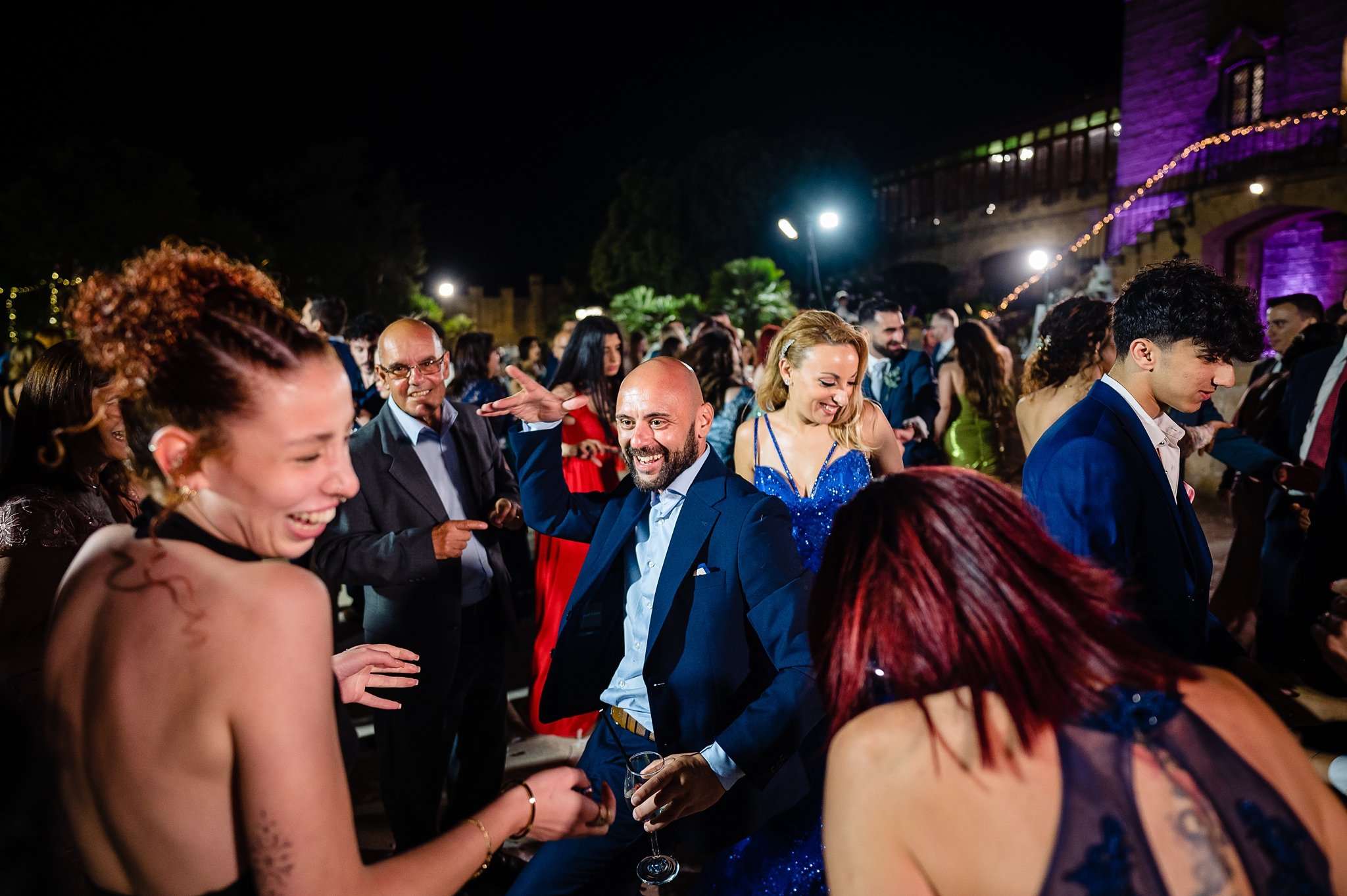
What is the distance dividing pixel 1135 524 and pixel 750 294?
21266mm

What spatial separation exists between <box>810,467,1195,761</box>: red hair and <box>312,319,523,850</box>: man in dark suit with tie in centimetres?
197

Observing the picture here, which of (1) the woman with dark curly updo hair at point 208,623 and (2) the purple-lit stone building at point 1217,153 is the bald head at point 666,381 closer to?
(1) the woman with dark curly updo hair at point 208,623

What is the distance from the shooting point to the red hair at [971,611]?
4.14 feet

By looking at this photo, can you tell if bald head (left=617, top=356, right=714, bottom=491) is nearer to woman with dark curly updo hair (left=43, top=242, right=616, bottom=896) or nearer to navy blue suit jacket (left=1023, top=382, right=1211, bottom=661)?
navy blue suit jacket (left=1023, top=382, right=1211, bottom=661)

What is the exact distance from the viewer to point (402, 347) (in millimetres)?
3531

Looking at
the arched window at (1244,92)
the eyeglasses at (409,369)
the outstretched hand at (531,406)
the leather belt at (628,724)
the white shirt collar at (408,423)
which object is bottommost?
the leather belt at (628,724)

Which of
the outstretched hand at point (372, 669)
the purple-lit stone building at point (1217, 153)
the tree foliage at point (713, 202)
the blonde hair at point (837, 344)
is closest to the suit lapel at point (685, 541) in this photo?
the outstretched hand at point (372, 669)

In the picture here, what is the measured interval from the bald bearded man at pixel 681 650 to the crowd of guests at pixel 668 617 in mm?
13

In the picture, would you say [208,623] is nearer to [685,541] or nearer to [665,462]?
[685,541]

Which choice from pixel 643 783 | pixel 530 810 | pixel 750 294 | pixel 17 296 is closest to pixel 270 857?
pixel 530 810

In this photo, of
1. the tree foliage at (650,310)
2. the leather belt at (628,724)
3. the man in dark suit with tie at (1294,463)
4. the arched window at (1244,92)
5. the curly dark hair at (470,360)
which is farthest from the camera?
the tree foliage at (650,310)

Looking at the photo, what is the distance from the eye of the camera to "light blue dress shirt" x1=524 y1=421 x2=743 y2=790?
2.58 meters

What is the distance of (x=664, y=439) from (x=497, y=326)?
5343 cm

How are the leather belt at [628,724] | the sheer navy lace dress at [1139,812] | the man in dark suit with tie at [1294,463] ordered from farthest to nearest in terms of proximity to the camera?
the man in dark suit with tie at [1294,463], the leather belt at [628,724], the sheer navy lace dress at [1139,812]
